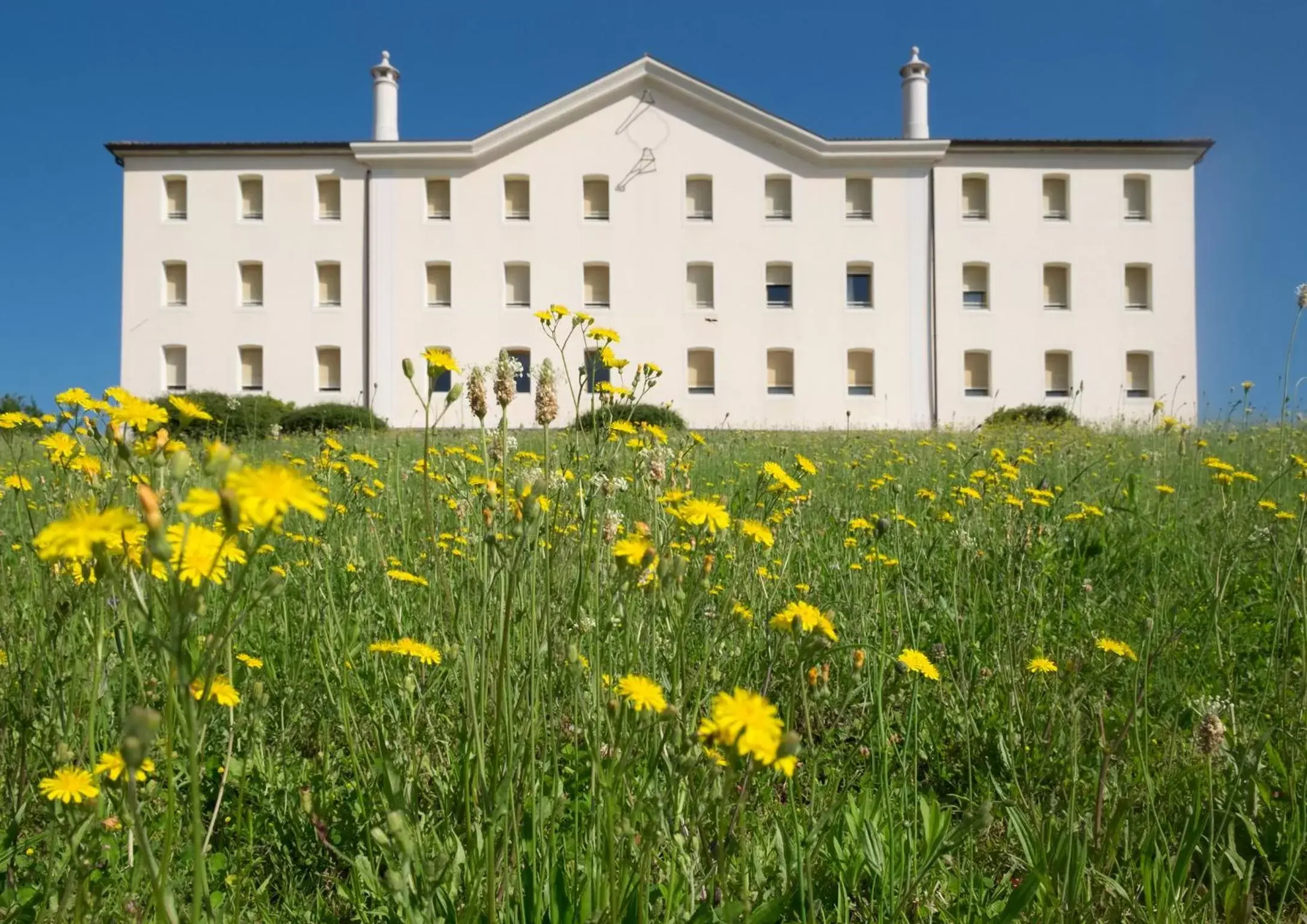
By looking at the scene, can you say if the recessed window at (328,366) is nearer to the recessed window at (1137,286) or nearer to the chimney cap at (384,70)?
the chimney cap at (384,70)

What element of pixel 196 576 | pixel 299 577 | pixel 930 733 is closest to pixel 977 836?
pixel 930 733

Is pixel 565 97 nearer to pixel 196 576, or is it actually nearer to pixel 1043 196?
pixel 1043 196

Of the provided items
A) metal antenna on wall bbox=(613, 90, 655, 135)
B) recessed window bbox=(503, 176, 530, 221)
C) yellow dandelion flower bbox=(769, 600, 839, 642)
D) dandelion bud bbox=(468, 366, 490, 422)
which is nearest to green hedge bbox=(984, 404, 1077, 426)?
metal antenna on wall bbox=(613, 90, 655, 135)

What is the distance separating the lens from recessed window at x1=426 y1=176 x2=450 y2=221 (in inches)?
960

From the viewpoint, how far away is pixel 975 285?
81.3ft

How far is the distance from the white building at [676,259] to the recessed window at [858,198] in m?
0.14

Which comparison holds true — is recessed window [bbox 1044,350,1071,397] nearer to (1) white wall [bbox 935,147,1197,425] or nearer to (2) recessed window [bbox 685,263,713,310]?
(1) white wall [bbox 935,147,1197,425]

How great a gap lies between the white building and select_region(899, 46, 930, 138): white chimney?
12cm

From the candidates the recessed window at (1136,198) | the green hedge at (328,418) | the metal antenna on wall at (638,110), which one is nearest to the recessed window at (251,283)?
the green hedge at (328,418)

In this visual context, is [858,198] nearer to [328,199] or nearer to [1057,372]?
[1057,372]

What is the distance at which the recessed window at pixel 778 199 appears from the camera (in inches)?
969

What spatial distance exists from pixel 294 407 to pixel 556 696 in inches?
837

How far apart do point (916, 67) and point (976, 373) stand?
942 centimetres

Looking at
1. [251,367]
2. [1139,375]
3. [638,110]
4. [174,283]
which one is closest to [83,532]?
[638,110]
